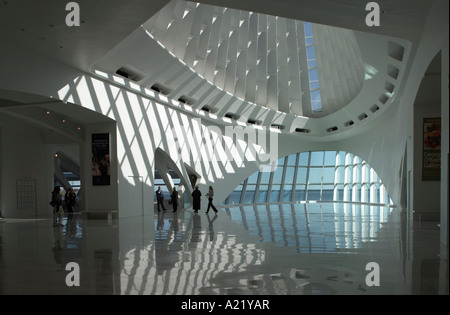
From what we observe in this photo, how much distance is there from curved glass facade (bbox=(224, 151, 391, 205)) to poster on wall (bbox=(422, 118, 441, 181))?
24184 millimetres

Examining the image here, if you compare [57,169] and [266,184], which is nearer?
[57,169]

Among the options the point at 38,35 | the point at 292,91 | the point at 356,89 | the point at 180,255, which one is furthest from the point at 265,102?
the point at 180,255

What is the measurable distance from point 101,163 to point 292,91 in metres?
18.7

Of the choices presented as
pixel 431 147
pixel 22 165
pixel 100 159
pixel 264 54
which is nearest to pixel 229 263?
pixel 431 147

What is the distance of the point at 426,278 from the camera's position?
6.27 m

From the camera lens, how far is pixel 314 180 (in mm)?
46438

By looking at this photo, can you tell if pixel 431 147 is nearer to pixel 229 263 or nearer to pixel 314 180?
pixel 229 263

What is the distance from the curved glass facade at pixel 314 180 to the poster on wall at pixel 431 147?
79.3 feet

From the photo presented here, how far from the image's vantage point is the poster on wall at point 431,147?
15930mm

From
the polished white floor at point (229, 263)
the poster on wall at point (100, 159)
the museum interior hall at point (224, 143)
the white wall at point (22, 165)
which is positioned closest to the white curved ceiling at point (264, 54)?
the museum interior hall at point (224, 143)

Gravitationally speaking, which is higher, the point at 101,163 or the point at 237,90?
the point at 237,90

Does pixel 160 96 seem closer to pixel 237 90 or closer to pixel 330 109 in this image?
pixel 237 90

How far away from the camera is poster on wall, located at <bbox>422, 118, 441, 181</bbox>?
52.3 feet

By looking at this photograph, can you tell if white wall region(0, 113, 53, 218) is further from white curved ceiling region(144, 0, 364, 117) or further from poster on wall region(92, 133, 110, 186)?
white curved ceiling region(144, 0, 364, 117)
